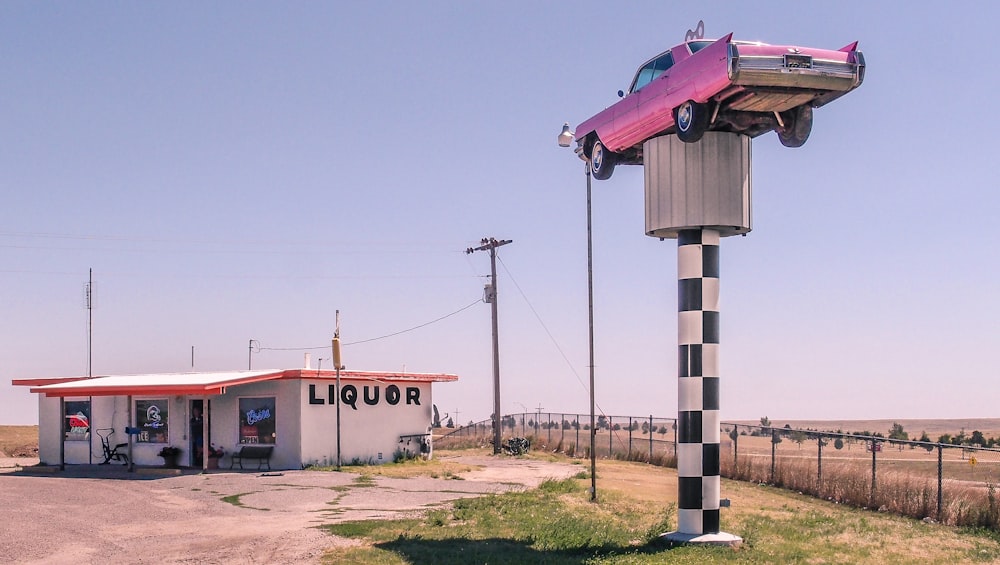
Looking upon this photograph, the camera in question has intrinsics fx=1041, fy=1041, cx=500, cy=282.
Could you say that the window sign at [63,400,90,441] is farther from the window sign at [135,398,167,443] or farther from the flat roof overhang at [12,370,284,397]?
the window sign at [135,398,167,443]

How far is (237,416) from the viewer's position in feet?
103

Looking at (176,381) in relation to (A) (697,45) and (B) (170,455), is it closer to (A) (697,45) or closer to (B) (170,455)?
(B) (170,455)

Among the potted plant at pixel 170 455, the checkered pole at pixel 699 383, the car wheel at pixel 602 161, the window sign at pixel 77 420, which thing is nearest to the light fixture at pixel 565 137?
the car wheel at pixel 602 161

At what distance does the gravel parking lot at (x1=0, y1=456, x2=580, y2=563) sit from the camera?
14422 mm

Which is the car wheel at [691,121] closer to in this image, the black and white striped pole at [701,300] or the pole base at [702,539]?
the black and white striped pole at [701,300]

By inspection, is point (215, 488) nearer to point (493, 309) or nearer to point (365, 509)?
point (365, 509)

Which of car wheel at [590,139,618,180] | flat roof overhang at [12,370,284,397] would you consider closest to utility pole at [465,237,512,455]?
flat roof overhang at [12,370,284,397]

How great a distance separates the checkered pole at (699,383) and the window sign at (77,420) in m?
24.6

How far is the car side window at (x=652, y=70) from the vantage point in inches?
631

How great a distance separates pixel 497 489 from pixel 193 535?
9.19 m

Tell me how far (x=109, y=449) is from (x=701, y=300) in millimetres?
24334

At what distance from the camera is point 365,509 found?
19609 millimetres

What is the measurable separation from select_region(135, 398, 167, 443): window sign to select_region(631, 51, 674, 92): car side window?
21046 millimetres

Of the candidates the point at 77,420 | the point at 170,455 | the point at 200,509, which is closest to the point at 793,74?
the point at 200,509
